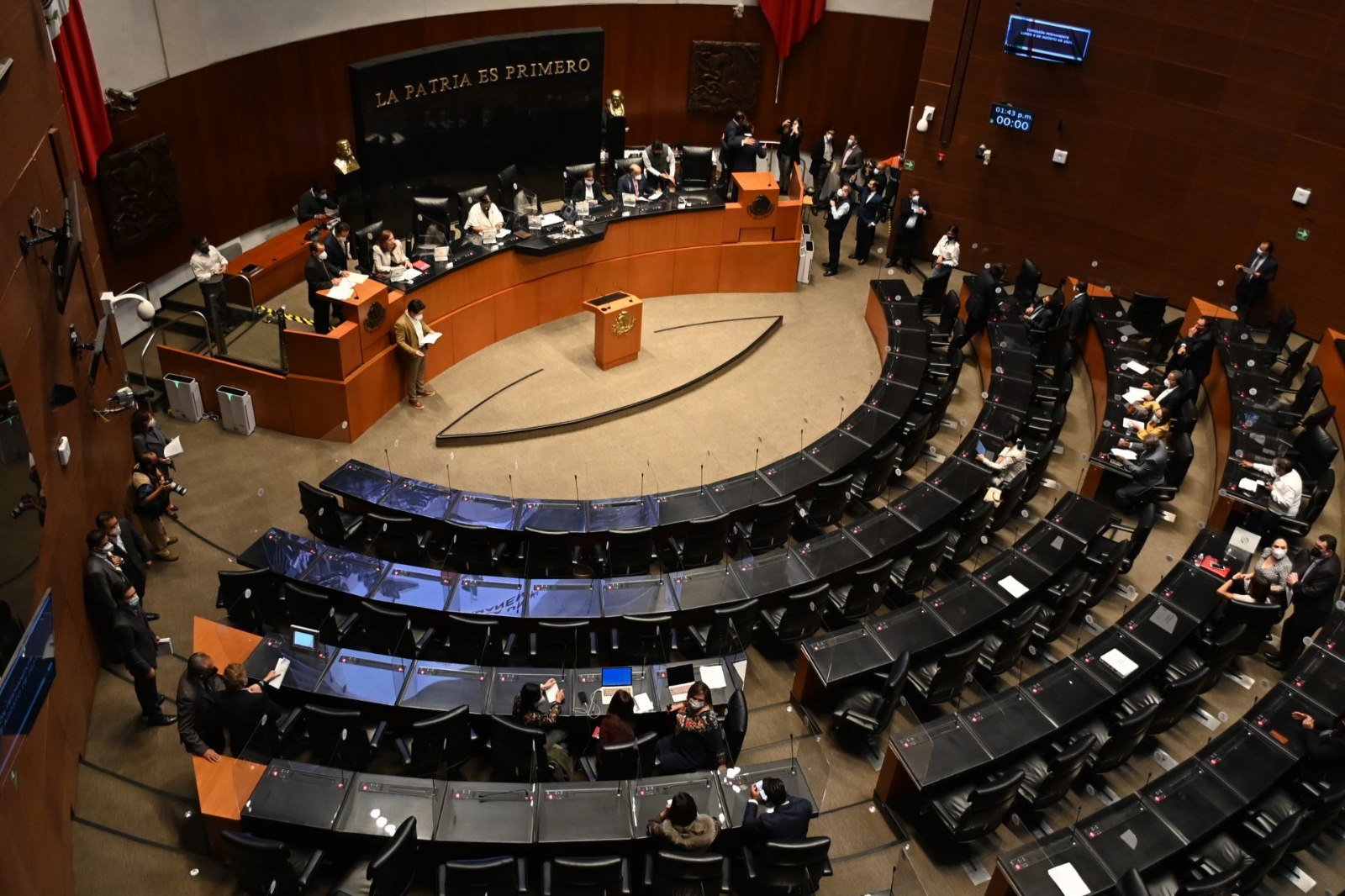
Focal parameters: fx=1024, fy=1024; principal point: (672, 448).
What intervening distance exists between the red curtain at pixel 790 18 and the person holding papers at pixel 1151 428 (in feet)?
34.5

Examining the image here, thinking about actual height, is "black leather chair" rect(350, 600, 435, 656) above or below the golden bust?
below

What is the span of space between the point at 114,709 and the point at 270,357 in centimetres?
462

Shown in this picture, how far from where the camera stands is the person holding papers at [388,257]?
39.8ft

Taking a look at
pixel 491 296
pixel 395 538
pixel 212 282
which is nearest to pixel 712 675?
pixel 395 538

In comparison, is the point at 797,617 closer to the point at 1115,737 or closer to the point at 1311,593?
the point at 1115,737

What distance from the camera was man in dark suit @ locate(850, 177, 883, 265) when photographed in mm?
16125

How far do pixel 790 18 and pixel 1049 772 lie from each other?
1498cm

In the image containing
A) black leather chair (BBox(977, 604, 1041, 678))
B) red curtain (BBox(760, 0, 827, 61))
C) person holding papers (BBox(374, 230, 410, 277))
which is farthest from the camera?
red curtain (BBox(760, 0, 827, 61))

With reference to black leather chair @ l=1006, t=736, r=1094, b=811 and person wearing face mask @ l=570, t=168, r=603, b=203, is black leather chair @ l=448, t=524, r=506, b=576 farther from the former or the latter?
person wearing face mask @ l=570, t=168, r=603, b=203

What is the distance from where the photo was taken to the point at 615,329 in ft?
43.9

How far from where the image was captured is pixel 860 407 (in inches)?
472

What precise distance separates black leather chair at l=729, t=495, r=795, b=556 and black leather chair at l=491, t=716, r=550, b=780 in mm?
3463

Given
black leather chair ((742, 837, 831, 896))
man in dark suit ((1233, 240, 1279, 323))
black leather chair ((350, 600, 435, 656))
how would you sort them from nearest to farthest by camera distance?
black leather chair ((742, 837, 831, 896)) < black leather chair ((350, 600, 435, 656)) < man in dark suit ((1233, 240, 1279, 323))

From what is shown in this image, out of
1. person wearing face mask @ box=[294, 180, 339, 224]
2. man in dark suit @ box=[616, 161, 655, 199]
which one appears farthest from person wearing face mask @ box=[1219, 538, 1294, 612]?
person wearing face mask @ box=[294, 180, 339, 224]
